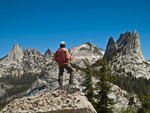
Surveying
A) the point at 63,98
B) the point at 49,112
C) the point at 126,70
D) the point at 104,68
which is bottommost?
the point at 49,112

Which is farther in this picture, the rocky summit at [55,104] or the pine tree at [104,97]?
the pine tree at [104,97]

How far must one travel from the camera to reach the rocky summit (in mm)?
10391

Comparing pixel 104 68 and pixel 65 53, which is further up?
pixel 104 68

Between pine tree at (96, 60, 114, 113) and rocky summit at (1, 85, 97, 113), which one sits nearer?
rocky summit at (1, 85, 97, 113)

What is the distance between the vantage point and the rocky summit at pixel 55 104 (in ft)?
34.1

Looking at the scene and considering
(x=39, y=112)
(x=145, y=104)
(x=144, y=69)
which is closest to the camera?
(x=39, y=112)

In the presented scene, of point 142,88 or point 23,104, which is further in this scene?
point 142,88

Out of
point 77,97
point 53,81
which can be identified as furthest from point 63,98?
point 53,81

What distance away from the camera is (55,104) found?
419 inches

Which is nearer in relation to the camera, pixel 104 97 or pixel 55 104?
pixel 55 104

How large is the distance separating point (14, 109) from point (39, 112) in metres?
1.57

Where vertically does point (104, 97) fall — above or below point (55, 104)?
above

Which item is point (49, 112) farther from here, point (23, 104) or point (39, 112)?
point (23, 104)

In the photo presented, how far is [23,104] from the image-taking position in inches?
422
